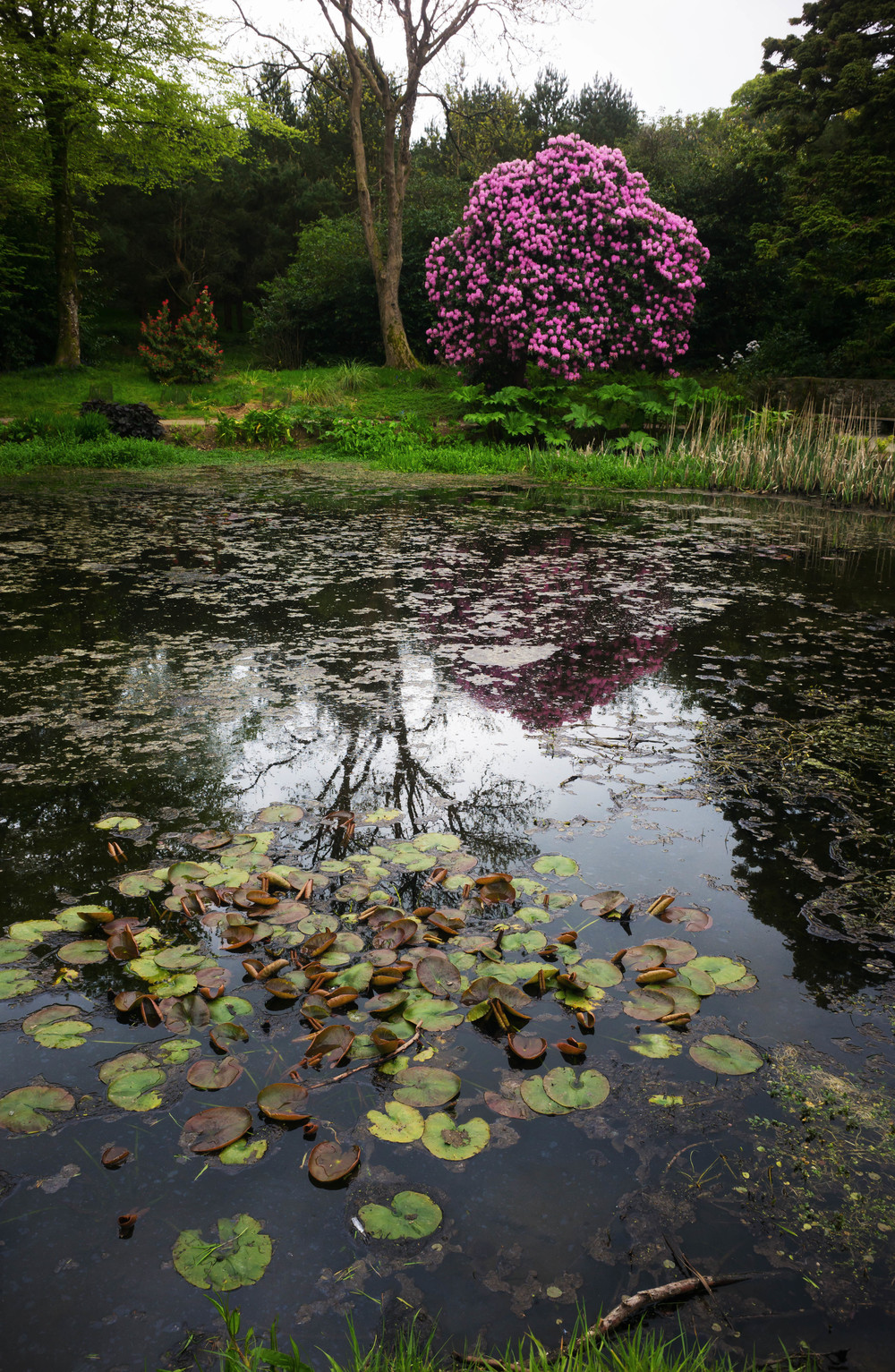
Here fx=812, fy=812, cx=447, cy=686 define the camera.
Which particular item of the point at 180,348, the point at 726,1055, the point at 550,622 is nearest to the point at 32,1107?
the point at 726,1055

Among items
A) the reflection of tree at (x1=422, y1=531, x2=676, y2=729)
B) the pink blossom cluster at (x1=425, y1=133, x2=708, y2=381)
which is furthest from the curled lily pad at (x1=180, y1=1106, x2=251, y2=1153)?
the pink blossom cluster at (x1=425, y1=133, x2=708, y2=381)

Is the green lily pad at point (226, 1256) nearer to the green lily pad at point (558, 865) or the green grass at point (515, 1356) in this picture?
the green grass at point (515, 1356)

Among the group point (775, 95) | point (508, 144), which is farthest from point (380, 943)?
point (508, 144)

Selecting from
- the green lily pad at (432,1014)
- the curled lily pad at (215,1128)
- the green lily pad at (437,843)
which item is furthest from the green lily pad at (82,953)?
the green lily pad at (437,843)

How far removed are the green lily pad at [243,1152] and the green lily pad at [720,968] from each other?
0.85m

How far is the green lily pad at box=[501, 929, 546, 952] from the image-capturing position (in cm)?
163

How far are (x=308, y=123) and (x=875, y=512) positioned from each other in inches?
1129

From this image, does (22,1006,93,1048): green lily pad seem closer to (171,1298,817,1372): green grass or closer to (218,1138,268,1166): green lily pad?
(218,1138,268,1166): green lily pad

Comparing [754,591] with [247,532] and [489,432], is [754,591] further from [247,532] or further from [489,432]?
[489,432]

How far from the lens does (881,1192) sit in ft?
3.69

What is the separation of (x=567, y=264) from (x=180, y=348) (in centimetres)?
864

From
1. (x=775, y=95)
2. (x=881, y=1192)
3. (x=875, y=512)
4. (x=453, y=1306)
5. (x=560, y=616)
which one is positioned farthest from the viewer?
(x=775, y=95)

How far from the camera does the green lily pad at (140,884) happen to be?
5.85 ft

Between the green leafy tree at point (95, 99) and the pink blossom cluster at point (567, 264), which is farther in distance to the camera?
the green leafy tree at point (95, 99)
